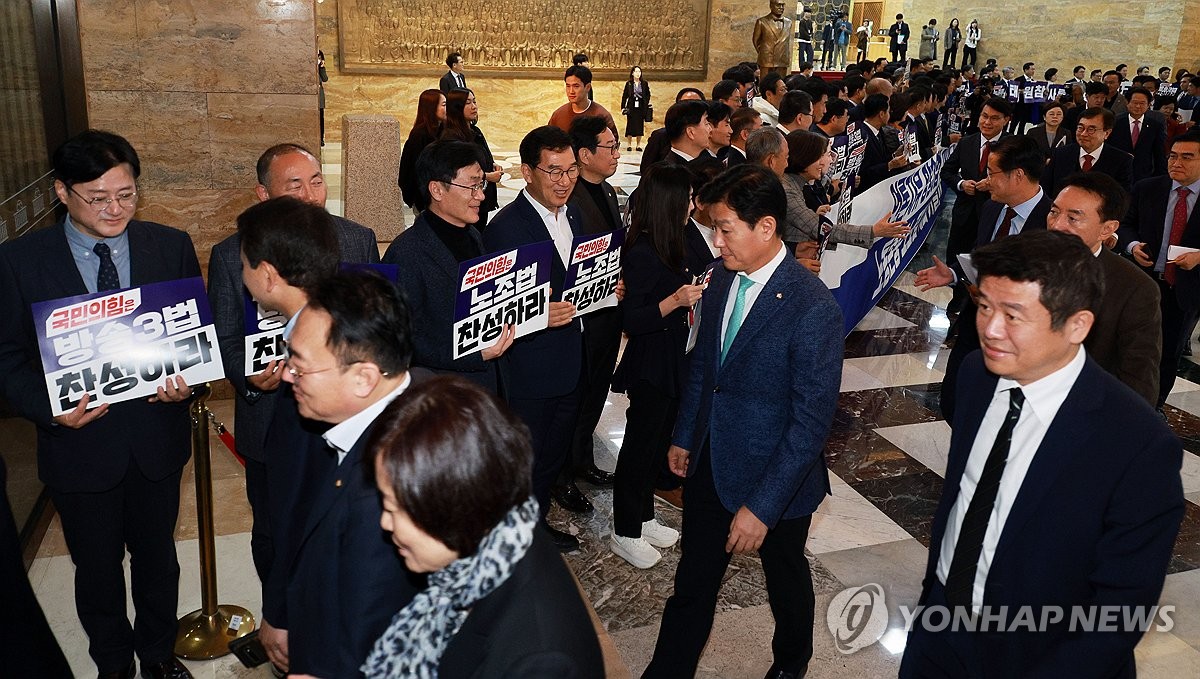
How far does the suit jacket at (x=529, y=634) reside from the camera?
1538mm

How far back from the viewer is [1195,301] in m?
6.20

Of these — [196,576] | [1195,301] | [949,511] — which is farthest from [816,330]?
[1195,301]

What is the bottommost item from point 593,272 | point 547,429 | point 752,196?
point 547,429

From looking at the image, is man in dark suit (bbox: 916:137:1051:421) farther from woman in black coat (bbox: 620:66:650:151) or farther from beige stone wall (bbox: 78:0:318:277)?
woman in black coat (bbox: 620:66:650:151)

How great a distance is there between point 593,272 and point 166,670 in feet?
7.53

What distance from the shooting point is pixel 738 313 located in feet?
10.2

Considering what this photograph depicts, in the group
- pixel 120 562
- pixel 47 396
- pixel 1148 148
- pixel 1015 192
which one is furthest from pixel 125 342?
pixel 1148 148

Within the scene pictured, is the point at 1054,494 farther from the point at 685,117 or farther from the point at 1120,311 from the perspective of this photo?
the point at 685,117

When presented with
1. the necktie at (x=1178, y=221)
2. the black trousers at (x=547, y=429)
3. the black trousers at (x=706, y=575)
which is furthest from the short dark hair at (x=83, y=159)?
the necktie at (x=1178, y=221)

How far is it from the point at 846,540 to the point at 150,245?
3.45 meters

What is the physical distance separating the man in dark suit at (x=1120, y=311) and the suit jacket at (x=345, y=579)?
2.78 metres

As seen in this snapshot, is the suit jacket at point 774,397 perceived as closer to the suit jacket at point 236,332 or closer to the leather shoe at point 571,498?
the suit jacket at point 236,332

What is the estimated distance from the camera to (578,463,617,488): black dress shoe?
5.23m

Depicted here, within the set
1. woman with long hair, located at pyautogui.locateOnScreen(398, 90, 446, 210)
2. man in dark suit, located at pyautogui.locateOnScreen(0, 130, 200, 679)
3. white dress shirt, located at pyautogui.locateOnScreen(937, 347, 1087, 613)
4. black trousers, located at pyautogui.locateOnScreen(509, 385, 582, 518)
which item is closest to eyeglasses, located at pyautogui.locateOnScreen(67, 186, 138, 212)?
man in dark suit, located at pyautogui.locateOnScreen(0, 130, 200, 679)
